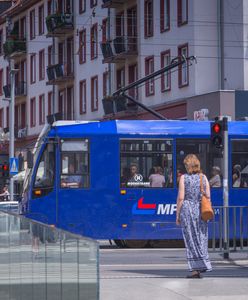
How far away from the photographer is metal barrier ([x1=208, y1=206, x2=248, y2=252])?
19000 mm

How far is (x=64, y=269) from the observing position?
959cm

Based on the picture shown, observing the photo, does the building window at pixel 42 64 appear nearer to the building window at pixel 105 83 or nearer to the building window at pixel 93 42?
the building window at pixel 93 42

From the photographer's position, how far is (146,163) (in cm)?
2331

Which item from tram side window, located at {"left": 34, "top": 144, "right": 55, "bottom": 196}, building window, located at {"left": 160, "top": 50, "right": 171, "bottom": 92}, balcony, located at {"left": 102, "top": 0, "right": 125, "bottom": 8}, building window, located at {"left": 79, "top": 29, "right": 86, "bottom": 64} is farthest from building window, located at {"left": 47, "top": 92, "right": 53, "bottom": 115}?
tram side window, located at {"left": 34, "top": 144, "right": 55, "bottom": 196}

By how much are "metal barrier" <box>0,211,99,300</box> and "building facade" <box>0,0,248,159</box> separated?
2068 centimetres

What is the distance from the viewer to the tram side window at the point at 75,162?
23094 mm

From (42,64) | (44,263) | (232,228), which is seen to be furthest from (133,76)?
(44,263)

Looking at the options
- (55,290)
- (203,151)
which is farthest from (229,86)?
(55,290)

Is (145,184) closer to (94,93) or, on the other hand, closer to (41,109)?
(94,93)

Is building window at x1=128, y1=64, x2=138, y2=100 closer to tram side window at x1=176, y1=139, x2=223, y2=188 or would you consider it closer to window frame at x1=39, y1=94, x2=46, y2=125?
window frame at x1=39, y1=94, x2=46, y2=125

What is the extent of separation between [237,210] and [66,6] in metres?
39.8

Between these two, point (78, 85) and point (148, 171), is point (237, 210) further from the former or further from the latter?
point (78, 85)

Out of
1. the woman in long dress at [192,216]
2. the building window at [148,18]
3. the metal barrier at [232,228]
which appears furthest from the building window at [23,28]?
the woman in long dress at [192,216]

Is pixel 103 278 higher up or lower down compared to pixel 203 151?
lower down
